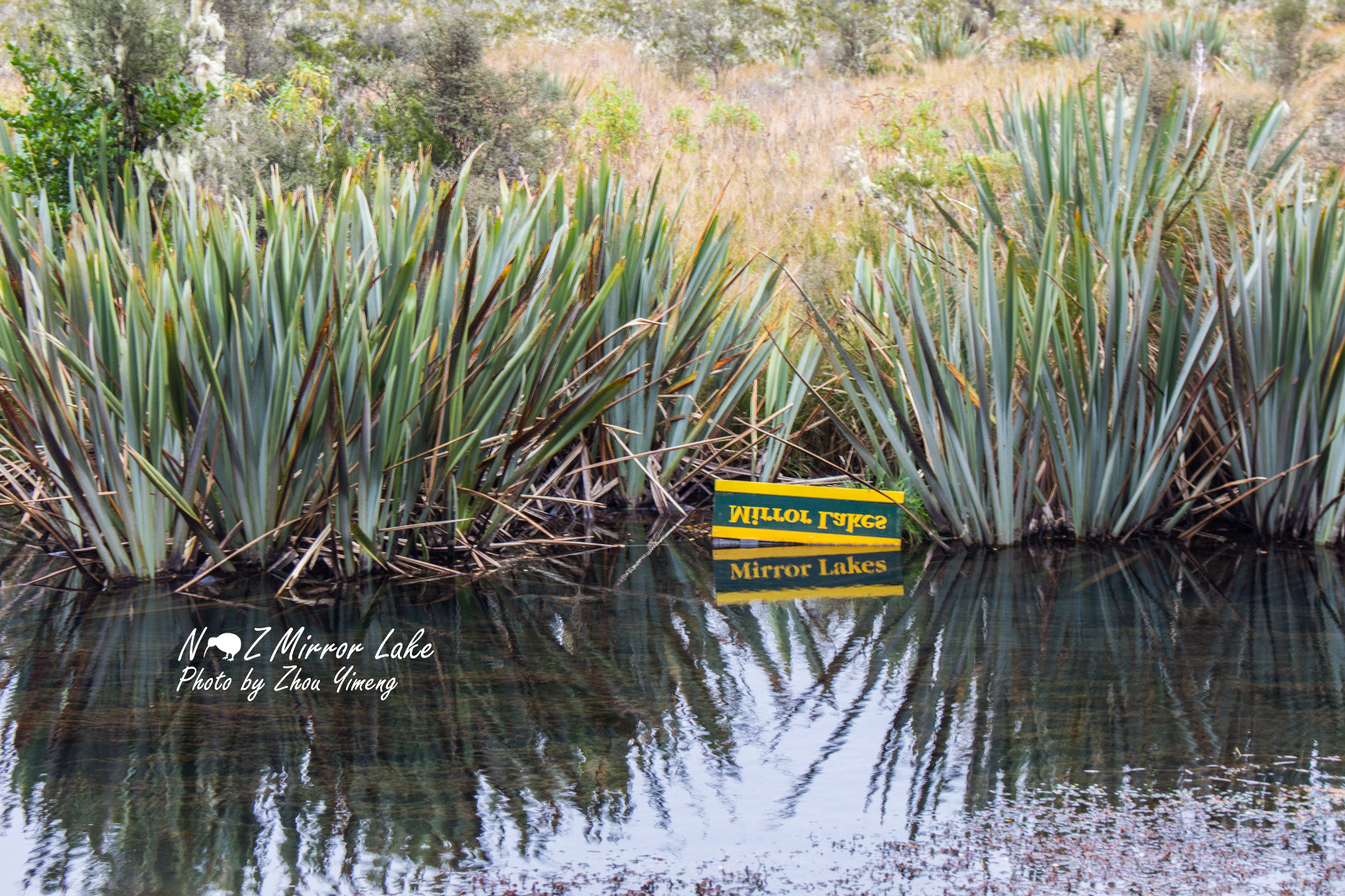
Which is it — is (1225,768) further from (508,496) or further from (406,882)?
(508,496)

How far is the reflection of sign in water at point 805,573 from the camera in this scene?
308 centimetres

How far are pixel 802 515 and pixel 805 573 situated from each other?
1.13 feet

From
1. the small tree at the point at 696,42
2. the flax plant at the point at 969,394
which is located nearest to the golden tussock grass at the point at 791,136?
the small tree at the point at 696,42

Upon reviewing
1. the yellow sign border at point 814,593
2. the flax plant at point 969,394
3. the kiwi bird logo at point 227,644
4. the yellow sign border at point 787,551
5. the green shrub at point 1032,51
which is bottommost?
the yellow sign border at point 787,551

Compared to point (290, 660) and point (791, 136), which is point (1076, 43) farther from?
point (290, 660)

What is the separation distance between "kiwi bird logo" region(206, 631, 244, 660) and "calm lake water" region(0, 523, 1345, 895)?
2cm

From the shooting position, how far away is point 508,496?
3.33 meters

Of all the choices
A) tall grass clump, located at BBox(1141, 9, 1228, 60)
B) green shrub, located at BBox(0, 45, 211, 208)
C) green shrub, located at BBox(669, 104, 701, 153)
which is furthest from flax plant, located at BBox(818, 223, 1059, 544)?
tall grass clump, located at BBox(1141, 9, 1228, 60)

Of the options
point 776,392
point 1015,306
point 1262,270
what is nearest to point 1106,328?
point 1015,306

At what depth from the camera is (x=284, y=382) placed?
9.18ft

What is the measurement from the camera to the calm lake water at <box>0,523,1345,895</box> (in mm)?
1521

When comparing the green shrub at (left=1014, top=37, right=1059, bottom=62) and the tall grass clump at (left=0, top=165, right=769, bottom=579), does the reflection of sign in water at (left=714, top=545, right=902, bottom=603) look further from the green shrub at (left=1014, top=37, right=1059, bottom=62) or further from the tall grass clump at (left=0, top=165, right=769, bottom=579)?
the green shrub at (left=1014, top=37, right=1059, bottom=62)

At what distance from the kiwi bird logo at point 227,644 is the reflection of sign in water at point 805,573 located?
1.34m

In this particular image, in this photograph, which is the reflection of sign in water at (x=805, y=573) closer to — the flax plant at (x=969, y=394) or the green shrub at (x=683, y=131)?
the flax plant at (x=969, y=394)
